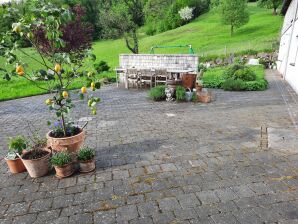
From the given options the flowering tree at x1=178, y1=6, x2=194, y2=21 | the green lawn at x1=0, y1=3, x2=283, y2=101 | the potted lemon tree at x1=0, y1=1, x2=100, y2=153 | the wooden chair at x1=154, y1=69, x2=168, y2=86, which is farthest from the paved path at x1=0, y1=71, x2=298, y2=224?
the flowering tree at x1=178, y1=6, x2=194, y2=21

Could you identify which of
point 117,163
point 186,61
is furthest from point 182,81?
point 117,163

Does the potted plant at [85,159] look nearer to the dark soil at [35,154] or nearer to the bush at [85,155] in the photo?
the bush at [85,155]

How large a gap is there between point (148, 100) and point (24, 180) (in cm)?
640

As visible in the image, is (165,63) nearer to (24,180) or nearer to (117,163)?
(117,163)

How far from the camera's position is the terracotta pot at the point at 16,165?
4.05 metres

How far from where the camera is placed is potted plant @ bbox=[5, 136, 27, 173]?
3791 mm

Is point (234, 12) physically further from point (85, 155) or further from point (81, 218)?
point (81, 218)

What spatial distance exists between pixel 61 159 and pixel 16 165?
0.99 metres

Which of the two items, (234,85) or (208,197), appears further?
(234,85)

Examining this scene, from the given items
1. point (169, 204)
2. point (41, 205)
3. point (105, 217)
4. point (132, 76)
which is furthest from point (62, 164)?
point (132, 76)

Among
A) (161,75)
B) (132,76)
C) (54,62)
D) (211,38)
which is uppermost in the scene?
(211,38)

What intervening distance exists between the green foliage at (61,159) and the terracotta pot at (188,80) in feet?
21.0

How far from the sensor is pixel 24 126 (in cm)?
707

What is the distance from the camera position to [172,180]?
3.64 metres
